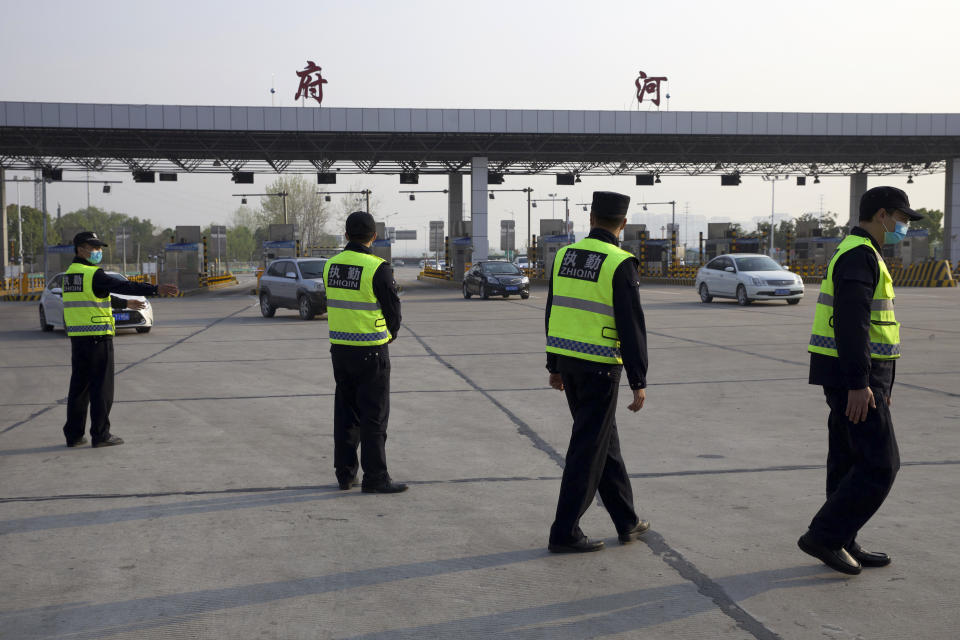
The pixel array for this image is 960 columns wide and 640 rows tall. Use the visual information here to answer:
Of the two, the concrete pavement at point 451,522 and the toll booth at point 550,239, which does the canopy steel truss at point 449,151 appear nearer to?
the toll booth at point 550,239

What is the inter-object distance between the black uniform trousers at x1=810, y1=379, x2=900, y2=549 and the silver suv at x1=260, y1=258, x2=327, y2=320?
19535 millimetres

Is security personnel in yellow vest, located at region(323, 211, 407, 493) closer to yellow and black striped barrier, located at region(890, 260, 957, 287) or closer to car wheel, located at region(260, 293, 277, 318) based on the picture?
car wheel, located at region(260, 293, 277, 318)

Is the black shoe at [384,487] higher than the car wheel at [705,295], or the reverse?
the car wheel at [705,295]

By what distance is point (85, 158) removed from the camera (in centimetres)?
4650

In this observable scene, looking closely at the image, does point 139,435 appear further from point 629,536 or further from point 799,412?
point 799,412

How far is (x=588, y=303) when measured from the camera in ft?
15.7

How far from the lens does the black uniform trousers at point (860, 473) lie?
4273mm

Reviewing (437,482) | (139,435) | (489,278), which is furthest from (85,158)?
(437,482)

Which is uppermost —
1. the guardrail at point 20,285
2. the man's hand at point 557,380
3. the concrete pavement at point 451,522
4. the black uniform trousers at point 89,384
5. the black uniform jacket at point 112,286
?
the black uniform jacket at point 112,286

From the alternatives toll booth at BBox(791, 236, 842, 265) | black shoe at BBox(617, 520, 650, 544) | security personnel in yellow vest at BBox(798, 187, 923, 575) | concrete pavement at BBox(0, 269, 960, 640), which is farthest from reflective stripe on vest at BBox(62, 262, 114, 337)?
toll booth at BBox(791, 236, 842, 265)

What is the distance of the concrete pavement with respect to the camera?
400 cm

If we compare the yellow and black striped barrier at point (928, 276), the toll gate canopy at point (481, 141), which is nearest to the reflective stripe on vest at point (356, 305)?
the toll gate canopy at point (481, 141)

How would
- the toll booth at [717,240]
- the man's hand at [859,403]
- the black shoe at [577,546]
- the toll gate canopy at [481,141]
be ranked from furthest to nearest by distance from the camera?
the toll booth at [717,240] < the toll gate canopy at [481,141] < the black shoe at [577,546] < the man's hand at [859,403]

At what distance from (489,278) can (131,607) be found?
95.2 feet
